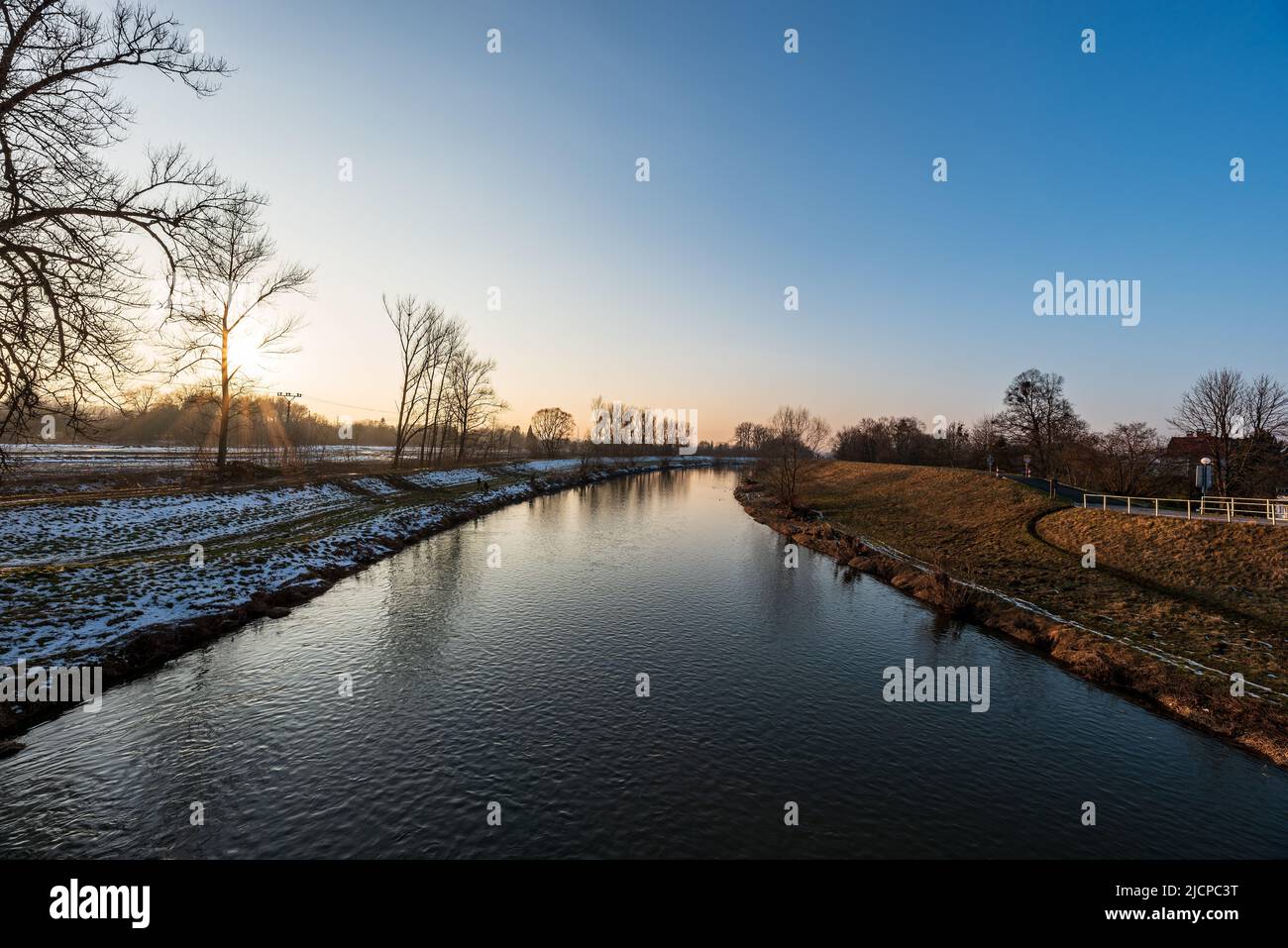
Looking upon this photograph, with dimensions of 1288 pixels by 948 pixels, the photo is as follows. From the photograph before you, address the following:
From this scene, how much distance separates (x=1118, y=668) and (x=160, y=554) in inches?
1409

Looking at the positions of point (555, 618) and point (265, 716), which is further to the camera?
point (555, 618)

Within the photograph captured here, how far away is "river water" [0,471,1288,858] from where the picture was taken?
8906 millimetres

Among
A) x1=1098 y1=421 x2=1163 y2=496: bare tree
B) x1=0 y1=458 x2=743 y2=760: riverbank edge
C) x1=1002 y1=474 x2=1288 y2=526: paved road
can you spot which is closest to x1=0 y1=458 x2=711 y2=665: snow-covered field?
x1=0 y1=458 x2=743 y2=760: riverbank edge

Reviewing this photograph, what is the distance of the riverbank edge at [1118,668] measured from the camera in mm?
12867

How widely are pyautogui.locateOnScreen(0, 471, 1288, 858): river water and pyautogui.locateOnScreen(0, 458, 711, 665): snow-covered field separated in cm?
285

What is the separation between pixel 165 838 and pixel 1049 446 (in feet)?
290

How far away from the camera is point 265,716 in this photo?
12305 millimetres

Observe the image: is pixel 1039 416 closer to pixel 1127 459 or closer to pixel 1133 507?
pixel 1127 459

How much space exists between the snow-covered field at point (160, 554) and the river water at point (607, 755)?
285cm

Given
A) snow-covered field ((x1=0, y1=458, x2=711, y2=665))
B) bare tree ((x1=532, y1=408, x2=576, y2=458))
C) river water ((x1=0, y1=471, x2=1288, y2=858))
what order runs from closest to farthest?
river water ((x1=0, y1=471, x2=1288, y2=858)) < snow-covered field ((x1=0, y1=458, x2=711, y2=665)) < bare tree ((x1=532, y1=408, x2=576, y2=458))

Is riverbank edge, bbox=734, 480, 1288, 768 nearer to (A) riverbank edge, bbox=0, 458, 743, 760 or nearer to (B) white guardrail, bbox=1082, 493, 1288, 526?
(B) white guardrail, bbox=1082, 493, 1288, 526
